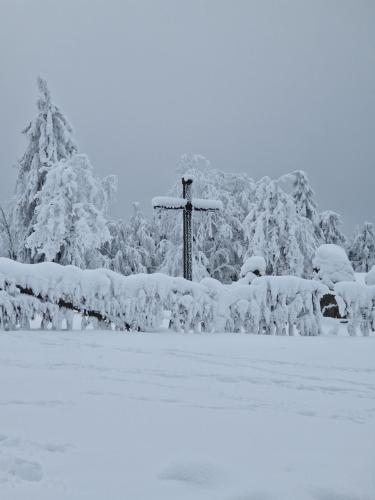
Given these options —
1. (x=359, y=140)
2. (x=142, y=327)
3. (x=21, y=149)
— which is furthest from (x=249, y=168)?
(x=142, y=327)

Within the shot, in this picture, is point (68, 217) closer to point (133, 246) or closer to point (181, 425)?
point (133, 246)

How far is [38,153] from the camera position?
67.3ft

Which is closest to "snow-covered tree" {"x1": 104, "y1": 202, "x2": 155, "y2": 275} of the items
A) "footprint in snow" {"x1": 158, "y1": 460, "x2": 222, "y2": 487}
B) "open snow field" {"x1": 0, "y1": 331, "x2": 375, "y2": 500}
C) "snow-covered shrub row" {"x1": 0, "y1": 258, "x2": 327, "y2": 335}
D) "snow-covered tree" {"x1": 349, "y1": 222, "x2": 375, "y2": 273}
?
"snow-covered tree" {"x1": 349, "y1": 222, "x2": 375, "y2": 273}

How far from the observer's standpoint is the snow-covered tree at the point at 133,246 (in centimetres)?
2934

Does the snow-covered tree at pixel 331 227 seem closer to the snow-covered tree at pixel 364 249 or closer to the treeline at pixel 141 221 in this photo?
the treeline at pixel 141 221

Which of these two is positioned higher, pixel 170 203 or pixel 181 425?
pixel 170 203

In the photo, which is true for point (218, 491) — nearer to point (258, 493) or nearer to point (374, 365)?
point (258, 493)

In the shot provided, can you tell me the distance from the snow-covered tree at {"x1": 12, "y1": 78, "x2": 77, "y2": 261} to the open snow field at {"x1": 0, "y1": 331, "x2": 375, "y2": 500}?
1553cm

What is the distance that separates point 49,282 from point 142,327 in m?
1.76

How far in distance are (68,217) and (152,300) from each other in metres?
12.3

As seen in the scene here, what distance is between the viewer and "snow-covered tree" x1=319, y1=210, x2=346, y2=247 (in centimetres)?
3384

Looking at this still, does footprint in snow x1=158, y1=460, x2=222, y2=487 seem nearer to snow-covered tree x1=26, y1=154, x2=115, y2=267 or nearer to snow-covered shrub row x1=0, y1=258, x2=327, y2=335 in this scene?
snow-covered shrub row x1=0, y1=258, x2=327, y2=335

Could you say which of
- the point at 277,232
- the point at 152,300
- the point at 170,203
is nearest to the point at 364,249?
the point at 277,232

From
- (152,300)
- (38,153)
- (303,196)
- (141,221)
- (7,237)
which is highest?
(303,196)
